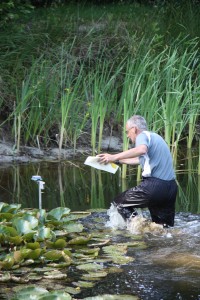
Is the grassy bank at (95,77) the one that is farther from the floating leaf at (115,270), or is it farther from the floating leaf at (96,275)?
the floating leaf at (96,275)

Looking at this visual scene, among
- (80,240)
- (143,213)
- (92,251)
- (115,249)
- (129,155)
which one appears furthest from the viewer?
(143,213)

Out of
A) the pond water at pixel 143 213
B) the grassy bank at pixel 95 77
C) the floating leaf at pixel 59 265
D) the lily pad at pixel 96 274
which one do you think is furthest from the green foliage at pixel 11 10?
the lily pad at pixel 96 274

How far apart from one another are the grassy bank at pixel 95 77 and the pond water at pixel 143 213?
63cm

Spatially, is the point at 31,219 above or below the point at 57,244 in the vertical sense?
above

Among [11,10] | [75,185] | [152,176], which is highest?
[11,10]

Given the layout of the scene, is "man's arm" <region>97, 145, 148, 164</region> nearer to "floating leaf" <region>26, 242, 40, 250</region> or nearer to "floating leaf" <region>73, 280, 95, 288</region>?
"floating leaf" <region>26, 242, 40, 250</region>

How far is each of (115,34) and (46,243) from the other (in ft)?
27.9

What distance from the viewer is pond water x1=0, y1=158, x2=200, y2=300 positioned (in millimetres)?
6469

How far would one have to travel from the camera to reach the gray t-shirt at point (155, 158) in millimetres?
8234

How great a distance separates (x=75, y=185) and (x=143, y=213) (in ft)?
6.22

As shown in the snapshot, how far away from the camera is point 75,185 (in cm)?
1091

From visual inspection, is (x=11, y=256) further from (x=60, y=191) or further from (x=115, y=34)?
(x=115, y=34)

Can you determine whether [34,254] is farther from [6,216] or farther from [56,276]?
[6,216]

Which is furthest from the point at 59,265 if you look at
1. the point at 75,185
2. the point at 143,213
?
the point at 75,185
